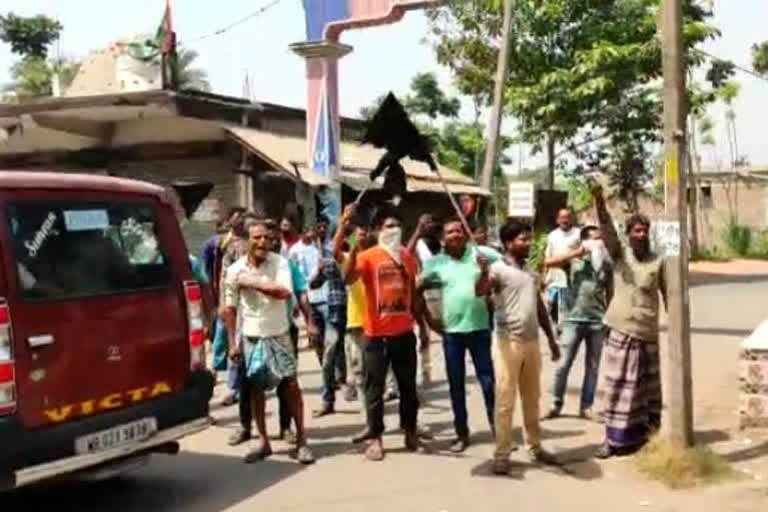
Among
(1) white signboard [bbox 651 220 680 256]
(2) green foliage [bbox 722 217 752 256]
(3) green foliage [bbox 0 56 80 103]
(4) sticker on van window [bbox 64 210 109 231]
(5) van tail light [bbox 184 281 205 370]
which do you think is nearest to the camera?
(4) sticker on van window [bbox 64 210 109 231]

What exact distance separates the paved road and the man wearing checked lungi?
0.82ft

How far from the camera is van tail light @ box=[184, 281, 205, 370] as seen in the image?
21.1 feet

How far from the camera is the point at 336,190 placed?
13734 millimetres

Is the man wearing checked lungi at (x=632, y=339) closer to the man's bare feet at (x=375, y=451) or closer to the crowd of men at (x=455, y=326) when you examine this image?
the crowd of men at (x=455, y=326)

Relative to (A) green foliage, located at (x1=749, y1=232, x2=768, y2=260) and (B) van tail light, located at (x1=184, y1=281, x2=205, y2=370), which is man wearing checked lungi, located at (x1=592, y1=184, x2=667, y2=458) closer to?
(B) van tail light, located at (x1=184, y1=281, x2=205, y2=370)

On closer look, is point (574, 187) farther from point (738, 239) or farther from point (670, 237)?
point (670, 237)

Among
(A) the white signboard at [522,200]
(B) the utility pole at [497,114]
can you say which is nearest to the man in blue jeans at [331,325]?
(A) the white signboard at [522,200]

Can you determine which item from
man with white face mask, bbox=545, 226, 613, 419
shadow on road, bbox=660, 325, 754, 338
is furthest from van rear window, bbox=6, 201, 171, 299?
shadow on road, bbox=660, 325, 754, 338

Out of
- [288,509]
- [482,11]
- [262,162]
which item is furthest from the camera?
[482,11]

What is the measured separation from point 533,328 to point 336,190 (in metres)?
7.30

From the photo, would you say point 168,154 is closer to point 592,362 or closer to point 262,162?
point 262,162

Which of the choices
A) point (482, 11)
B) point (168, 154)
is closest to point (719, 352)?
point (168, 154)

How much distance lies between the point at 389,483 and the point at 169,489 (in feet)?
4.38

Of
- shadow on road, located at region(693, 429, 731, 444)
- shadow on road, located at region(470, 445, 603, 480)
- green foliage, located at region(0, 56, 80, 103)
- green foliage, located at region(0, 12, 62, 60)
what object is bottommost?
shadow on road, located at region(470, 445, 603, 480)
